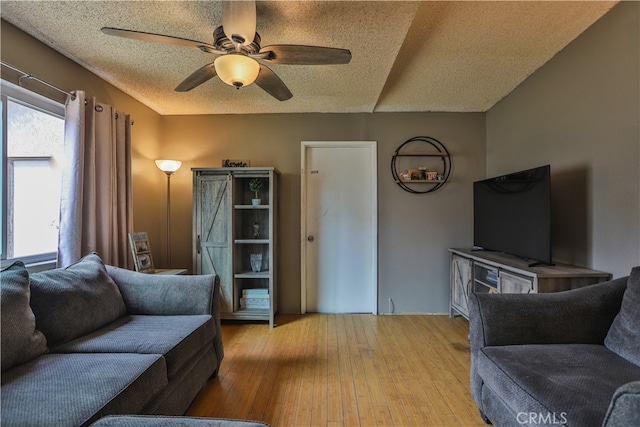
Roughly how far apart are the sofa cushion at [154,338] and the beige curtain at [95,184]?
29.6 inches

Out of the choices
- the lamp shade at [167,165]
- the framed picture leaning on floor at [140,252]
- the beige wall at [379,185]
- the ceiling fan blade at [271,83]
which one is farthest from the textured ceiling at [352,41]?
the framed picture leaning on floor at [140,252]

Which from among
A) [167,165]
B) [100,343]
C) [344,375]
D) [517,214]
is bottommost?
[344,375]

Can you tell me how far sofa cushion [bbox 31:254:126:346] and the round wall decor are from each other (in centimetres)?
294

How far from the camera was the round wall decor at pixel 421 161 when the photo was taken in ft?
11.7

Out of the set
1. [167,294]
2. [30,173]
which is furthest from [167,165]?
[167,294]

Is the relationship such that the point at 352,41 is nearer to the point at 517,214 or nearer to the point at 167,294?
the point at 517,214

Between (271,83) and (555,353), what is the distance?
2.26 m

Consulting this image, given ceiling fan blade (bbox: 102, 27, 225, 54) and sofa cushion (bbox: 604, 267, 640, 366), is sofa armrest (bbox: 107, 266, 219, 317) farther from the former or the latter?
sofa cushion (bbox: 604, 267, 640, 366)

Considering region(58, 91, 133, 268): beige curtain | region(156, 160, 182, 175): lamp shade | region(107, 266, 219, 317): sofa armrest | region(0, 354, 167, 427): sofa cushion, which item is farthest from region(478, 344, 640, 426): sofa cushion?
region(156, 160, 182, 175): lamp shade

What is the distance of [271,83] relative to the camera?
2092mm

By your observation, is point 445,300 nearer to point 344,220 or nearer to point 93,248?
point 344,220

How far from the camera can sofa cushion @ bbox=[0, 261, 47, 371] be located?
1339 mm

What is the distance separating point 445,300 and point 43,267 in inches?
149

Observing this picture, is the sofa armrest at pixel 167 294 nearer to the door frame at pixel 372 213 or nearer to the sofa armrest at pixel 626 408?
the door frame at pixel 372 213
